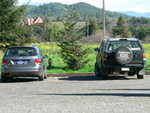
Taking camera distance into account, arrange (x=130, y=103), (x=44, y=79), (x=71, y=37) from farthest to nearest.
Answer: (x=71, y=37) < (x=44, y=79) < (x=130, y=103)

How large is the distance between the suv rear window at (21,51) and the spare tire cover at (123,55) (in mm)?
3552

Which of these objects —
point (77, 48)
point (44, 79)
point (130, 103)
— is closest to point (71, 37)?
point (77, 48)

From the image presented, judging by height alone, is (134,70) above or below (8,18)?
below

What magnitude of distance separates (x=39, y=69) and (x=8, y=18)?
10.3 m

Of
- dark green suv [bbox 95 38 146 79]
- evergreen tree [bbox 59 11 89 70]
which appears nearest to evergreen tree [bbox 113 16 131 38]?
evergreen tree [bbox 59 11 89 70]

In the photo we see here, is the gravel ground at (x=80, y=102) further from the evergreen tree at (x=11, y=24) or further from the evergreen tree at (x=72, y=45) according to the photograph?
the evergreen tree at (x=11, y=24)

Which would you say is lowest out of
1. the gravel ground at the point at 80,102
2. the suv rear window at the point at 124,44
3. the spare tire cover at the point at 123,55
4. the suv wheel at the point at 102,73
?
the suv wheel at the point at 102,73

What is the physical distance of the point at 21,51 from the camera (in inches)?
752

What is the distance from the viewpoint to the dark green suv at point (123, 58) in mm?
18547

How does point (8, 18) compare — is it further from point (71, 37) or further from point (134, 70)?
point (134, 70)

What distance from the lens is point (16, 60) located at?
730 inches

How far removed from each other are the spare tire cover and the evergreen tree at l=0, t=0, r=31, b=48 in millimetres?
11345

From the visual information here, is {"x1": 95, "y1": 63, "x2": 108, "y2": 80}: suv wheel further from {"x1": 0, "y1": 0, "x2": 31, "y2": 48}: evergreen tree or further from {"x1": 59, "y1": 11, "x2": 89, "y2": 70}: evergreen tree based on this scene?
{"x1": 0, "y1": 0, "x2": 31, "y2": 48}: evergreen tree

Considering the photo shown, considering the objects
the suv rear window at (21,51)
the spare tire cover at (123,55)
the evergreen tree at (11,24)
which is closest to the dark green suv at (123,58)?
the spare tire cover at (123,55)
